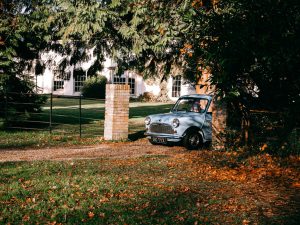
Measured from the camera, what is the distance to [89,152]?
1255 centimetres

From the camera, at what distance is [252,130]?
1221cm

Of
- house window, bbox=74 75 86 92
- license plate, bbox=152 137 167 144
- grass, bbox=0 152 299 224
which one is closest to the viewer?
grass, bbox=0 152 299 224

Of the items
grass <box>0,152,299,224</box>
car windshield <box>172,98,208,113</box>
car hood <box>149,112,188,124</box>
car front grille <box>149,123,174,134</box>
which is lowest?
grass <box>0,152,299,224</box>

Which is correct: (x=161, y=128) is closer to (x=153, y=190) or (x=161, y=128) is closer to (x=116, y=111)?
(x=116, y=111)

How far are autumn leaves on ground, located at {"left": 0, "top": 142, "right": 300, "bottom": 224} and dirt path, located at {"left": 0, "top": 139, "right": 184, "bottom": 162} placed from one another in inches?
34.3

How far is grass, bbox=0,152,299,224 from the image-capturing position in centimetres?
621

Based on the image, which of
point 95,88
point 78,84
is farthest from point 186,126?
point 78,84

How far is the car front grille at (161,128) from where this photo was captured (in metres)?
13.2

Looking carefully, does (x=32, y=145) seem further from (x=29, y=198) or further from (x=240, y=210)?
(x=240, y=210)

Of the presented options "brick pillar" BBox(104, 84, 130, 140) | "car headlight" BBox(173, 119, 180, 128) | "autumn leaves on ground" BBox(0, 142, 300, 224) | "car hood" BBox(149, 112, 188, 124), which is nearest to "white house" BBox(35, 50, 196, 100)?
"brick pillar" BBox(104, 84, 130, 140)

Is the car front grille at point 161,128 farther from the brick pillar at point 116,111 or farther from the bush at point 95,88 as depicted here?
the bush at point 95,88

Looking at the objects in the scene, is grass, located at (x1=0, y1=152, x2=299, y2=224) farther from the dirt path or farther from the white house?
the white house

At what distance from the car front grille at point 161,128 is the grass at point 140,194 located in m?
2.65

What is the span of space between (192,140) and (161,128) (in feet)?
3.30
